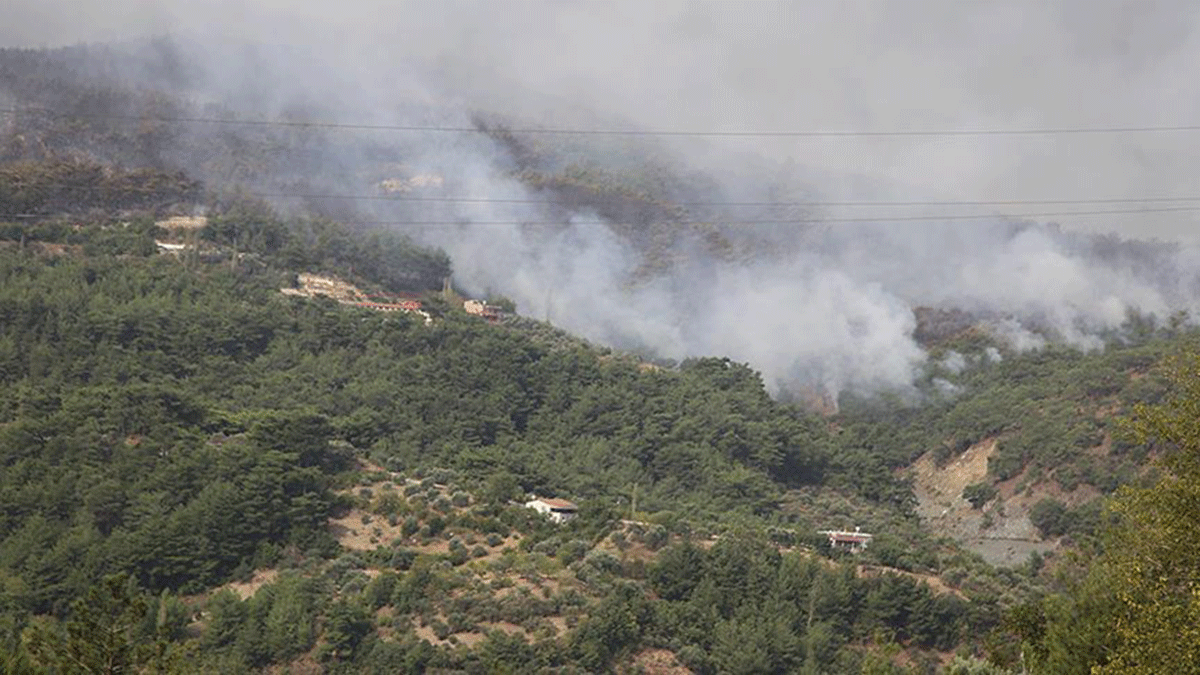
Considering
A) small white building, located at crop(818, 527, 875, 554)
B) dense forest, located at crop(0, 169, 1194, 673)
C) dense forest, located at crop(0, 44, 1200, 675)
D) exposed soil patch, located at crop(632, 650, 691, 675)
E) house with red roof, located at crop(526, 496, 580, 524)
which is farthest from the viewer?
small white building, located at crop(818, 527, 875, 554)

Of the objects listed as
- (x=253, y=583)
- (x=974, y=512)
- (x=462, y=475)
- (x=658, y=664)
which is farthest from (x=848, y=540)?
(x=253, y=583)

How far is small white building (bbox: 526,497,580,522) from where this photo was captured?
73.0 metres

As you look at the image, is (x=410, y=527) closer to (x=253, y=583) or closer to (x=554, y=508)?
(x=253, y=583)

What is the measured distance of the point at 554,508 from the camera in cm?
7400

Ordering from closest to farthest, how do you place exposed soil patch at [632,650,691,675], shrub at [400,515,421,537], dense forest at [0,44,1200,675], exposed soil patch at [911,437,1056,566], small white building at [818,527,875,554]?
dense forest at [0,44,1200,675]
exposed soil patch at [632,650,691,675]
shrub at [400,515,421,537]
small white building at [818,527,875,554]
exposed soil patch at [911,437,1056,566]

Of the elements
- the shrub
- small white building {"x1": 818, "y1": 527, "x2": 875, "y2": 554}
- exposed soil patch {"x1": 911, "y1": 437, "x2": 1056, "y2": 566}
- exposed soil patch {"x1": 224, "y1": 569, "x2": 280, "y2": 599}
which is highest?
exposed soil patch {"x1": 911, "y1": 437, "x2": 1056, "y2": 566}

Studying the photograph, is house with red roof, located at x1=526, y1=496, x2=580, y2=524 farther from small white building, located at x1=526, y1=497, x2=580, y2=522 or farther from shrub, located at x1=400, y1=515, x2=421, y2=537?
shrub, located at x1=400, y1=515, x2=421, y2=537

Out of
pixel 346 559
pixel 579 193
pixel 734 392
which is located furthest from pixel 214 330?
pixel 579 193

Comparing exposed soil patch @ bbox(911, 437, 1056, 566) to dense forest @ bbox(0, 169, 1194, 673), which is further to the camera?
exposed soil patch @ bbox(911, 437, 1056, 566)

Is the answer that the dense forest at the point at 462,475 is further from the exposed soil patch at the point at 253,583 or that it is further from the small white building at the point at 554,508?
the small white building at the point at 554,508

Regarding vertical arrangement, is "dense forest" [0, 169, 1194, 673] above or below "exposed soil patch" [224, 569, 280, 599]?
above

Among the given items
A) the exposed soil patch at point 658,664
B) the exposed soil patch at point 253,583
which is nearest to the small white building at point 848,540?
the exposed soil patch at point 658,664

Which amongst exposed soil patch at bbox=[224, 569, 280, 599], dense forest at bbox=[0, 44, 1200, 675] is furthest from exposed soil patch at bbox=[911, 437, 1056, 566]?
exposed soil patch at bbox=[224, 569, 280, 599]

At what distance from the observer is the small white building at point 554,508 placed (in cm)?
7296
